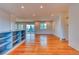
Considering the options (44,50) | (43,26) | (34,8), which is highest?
(34,8)

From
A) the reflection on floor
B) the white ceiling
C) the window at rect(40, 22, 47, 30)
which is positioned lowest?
the reflection on floor

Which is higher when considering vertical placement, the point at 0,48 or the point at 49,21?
the point at 49,21

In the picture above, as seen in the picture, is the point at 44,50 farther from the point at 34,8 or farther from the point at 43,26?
the point at 43,26

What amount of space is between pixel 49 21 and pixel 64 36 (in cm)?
895

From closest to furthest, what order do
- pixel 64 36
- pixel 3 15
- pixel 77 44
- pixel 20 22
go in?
pixel 77 44 → pixel 3 15 → pixel 64 36 → pixel 20 22

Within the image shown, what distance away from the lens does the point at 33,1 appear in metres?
2.86

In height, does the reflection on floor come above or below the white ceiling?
below

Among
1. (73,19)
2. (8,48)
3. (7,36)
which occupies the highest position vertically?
(73,19)

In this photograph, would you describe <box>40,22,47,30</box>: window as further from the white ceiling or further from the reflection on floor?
the reflection on floor

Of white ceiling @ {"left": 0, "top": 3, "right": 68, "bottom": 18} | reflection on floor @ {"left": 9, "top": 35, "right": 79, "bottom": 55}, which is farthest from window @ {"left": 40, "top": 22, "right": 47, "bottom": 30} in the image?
reflection on floor @ {"left": 9, "top": 35, "right": 79, "bottom": 55}

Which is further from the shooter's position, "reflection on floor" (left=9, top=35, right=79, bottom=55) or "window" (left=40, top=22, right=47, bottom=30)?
"window" (left=40, top=22, right=47, bottom=30)

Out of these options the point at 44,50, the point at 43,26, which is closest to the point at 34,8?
the point at 44,50

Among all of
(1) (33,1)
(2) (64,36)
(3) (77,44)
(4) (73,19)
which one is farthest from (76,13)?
(2) (64,36)
